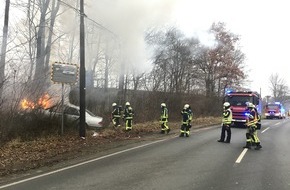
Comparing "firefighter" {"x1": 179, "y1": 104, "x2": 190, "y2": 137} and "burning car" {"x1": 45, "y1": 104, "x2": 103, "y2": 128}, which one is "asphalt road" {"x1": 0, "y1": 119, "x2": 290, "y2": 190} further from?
"firefighter" {"x1": 179, "y1": 104, "x2": 190, "y2": 137}

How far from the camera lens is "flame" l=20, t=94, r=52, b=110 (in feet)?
50.6

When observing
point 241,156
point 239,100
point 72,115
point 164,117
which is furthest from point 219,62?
point 241,156

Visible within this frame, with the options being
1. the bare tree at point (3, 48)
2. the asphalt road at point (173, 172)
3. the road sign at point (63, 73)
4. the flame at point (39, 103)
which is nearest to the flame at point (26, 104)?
the flame at point (39, 103)

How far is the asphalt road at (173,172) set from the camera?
757 cm

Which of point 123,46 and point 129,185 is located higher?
point 123,46

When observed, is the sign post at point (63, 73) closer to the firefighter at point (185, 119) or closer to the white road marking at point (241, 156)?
the firefighter at point (185, 119)

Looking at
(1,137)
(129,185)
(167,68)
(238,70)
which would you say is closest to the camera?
(129,185)

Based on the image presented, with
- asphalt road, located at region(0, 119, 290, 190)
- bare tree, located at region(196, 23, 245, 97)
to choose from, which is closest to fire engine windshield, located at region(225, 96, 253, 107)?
bare tree, located at region(196, 23, 245, 97)

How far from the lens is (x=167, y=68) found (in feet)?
101

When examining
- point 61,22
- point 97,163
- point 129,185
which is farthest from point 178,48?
point 129,185

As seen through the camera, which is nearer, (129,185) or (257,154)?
(129,185)

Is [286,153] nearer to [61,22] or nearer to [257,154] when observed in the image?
[257,154]

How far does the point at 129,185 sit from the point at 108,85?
83.8ft

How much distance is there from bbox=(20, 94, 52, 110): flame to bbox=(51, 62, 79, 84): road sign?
4.82ft
